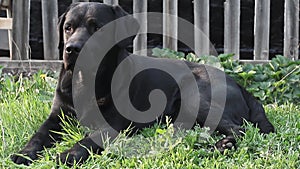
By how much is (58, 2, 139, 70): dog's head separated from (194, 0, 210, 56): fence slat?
186 centimetres

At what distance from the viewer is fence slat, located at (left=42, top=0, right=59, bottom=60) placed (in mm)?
4570

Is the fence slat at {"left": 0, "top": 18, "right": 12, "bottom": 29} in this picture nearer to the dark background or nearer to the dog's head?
the dog's head

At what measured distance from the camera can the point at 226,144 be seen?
267cm

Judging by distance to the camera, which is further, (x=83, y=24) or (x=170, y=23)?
(x=170, y=23)

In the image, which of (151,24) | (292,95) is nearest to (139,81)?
(292,95)

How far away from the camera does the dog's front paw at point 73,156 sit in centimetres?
246

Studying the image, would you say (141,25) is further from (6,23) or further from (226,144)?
(226,144)

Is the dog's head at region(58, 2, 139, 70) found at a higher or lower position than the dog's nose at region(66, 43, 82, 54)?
higher

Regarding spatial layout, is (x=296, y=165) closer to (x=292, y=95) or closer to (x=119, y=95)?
(x=119, y=95)

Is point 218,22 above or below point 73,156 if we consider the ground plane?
above

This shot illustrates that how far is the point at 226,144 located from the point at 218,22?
15.9 ft

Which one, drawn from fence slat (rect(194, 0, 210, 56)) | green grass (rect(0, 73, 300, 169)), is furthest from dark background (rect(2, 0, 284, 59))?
green grass (rect(0, 73, 300, 169))

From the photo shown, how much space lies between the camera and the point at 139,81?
3.19 meters

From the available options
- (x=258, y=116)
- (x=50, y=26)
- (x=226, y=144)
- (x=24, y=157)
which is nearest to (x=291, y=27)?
(x=258, y=116)
